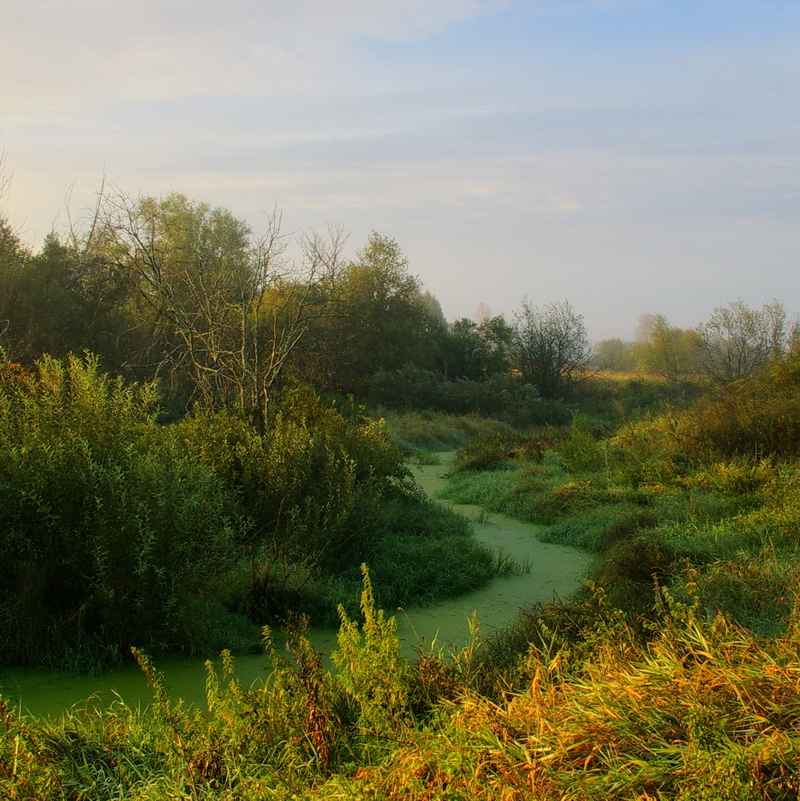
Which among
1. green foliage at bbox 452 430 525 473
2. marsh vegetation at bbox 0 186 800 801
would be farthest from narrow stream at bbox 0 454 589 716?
green foliage at bbox 452 430 525 473

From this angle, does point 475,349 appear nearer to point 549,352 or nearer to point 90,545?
point 549,352

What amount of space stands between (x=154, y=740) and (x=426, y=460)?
12.6 m

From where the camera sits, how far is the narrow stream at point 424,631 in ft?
12.8

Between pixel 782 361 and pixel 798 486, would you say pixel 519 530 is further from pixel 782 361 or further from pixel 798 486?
pixel 782 361

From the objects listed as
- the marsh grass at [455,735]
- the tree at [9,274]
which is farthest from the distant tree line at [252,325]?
Answer: the marsh grass at [455,735]

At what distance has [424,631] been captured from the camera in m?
5.21

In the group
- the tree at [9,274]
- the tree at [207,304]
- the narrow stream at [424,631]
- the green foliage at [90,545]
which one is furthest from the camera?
the tree at [9,274]

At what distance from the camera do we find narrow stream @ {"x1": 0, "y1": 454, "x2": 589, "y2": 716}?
12.8ft

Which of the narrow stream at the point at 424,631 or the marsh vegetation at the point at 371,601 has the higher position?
the marsh vegetation at the point at 371,601

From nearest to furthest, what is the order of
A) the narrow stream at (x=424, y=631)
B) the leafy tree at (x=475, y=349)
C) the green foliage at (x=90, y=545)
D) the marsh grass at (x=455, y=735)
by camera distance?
the marsh grass at (x=455, y=735) → the narrow stream at (x=424, y=631) → the green foliage at (x=90, y=545) → the leafy tree at (x=475, y=349)

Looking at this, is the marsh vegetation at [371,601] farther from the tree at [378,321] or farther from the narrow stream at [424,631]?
the tree at [378,321]

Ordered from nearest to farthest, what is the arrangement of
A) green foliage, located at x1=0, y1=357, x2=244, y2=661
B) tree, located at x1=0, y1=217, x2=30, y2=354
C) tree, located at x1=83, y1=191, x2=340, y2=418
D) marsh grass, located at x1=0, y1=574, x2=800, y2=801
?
1. marsh grass, located at x1=0, y1=574, x2=800, y2=801
2. green foliage, located at x1=0, y1=357, x2=244, y2=661
3. tree, located at x1=83, y1=191, x2=340, y2=418
4. tree, located at x1=0, y1=217, x2=30, y2=354

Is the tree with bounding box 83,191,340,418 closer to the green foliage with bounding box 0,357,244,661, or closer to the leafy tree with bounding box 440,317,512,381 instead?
the green foliage with bounding box 0,357,244,661

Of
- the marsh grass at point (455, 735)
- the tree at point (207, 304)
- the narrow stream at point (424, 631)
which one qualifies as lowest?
the narrow stream at point (424, 631)
